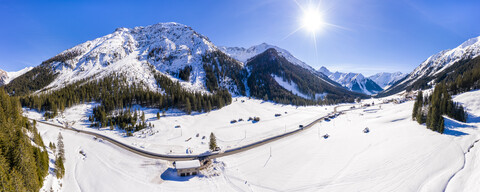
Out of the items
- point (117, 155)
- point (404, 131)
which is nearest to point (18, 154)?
point (117, 155)

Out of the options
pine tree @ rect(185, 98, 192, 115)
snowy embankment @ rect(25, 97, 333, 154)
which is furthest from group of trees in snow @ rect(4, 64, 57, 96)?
pine tree @ rect(185, 98, 192, 115)

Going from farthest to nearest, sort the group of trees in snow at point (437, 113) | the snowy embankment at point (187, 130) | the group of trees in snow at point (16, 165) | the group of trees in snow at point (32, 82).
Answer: the group of trees in snow at point (32, 82) < the snowy embankment at point (187, 130) < the group of trees in snow at point (437, 113) < the group of trees in snow at point (16, 165)

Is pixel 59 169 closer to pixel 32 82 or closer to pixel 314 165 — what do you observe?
pixel 314 165

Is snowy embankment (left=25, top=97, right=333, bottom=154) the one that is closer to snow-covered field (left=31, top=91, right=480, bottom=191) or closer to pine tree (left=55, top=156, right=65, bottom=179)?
snow-covered field (left=31, top=91, right=480, bottom=191)

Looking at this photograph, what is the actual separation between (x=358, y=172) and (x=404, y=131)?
1097 inches

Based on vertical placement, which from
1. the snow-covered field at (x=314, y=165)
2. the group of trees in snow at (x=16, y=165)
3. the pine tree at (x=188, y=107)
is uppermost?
the pine tree at (x=188, y=107)

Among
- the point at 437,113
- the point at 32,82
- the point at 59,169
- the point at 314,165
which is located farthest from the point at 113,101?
the point at 32,82

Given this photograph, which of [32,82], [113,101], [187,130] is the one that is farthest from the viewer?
[32,82]

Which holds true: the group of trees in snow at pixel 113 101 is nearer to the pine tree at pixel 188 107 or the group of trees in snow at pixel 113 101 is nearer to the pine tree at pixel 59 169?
the pine tree at pixel 188 107

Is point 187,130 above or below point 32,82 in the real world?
below

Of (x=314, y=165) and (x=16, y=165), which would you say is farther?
(x=314, y=165)

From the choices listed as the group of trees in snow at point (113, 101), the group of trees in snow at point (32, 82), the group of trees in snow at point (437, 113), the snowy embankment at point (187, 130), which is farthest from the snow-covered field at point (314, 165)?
the group of trees in snow at point (32, 82)

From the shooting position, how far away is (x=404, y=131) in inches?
1881

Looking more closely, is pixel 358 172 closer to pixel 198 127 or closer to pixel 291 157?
pixel 291 157
